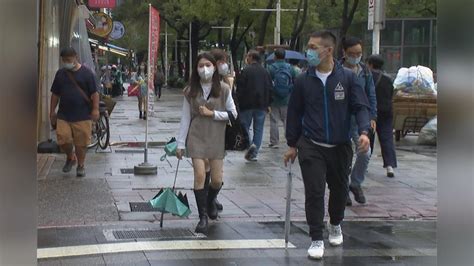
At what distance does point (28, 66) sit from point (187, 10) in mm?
37653

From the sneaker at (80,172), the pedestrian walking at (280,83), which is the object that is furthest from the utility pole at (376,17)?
the sneaker at (80,172)

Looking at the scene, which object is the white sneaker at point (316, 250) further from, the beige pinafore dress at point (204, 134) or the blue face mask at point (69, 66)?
the blue face mask at point (69, 66)

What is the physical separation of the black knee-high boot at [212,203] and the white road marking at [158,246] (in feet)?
2.95

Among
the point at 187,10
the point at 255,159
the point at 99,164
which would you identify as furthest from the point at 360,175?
the point at 187,10

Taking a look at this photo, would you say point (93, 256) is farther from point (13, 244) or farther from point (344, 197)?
point (13, 244)

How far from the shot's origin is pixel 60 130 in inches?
375

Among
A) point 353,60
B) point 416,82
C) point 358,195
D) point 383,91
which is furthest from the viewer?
point 416,82

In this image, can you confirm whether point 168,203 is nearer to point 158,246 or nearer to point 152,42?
point 158,246

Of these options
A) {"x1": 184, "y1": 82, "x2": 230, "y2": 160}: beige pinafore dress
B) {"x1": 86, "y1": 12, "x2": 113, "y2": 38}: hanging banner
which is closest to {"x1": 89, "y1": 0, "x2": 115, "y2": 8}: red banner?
{"x1": 86, "y1": 12, "x2": 113, "y2": 38}: hanging banner

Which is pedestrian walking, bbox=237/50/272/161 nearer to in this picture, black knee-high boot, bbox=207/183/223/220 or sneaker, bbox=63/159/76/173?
sneaker, bbox=63/159/76/173

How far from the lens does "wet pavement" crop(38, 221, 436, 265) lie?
5688 mm

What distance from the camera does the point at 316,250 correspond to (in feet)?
18.9

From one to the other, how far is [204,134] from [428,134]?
31.1 ft

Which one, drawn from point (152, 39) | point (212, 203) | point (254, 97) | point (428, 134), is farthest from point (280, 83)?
point (212, 203)
